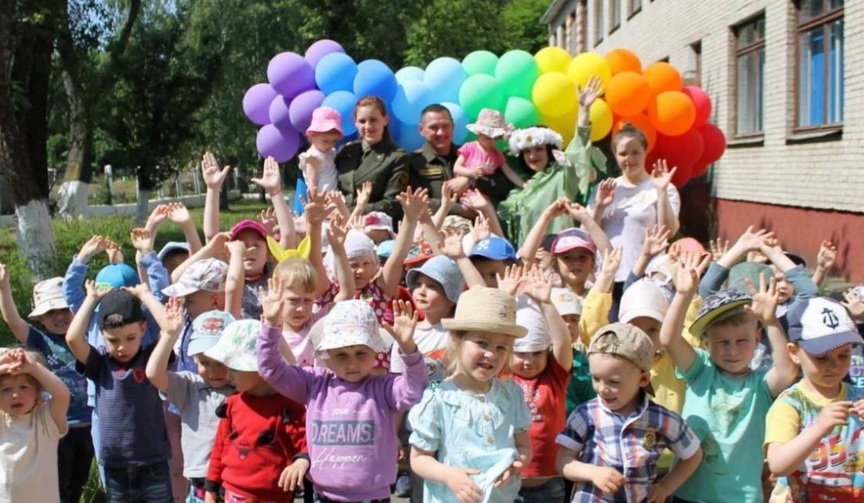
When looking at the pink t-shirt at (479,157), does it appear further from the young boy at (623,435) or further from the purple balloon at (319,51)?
the young boy at (623,435)

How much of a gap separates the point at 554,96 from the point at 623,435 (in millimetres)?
→ 5083

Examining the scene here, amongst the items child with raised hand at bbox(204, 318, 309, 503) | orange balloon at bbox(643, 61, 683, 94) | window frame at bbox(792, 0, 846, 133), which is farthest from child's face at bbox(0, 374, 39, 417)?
window frame at bbox(792, 0, 846, 133)

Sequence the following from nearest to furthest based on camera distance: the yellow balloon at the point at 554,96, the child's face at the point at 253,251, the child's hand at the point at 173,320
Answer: the child's hand at the point at 173,320 < the child's face at the point at 253,251 < the yellow balloon at the point at 554,96

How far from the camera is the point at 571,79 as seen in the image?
8.38m

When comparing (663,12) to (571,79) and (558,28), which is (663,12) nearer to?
(571,79)

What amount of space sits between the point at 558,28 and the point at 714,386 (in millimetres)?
34927

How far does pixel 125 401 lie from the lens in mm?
4266

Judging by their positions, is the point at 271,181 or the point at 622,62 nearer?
the point at 271,181

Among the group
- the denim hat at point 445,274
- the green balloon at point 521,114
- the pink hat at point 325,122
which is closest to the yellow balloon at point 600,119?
the green balloon at point 521,114

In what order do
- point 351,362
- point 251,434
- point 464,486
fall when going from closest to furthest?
point 464,486 → point 351,362 → point 251,434

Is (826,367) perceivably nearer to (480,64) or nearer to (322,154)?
(322,154)

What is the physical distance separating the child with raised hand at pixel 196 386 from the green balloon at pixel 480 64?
4987 millimetres

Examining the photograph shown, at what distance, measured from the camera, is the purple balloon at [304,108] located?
324 inches

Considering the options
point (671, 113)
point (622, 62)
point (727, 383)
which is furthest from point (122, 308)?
point (622, 62)
